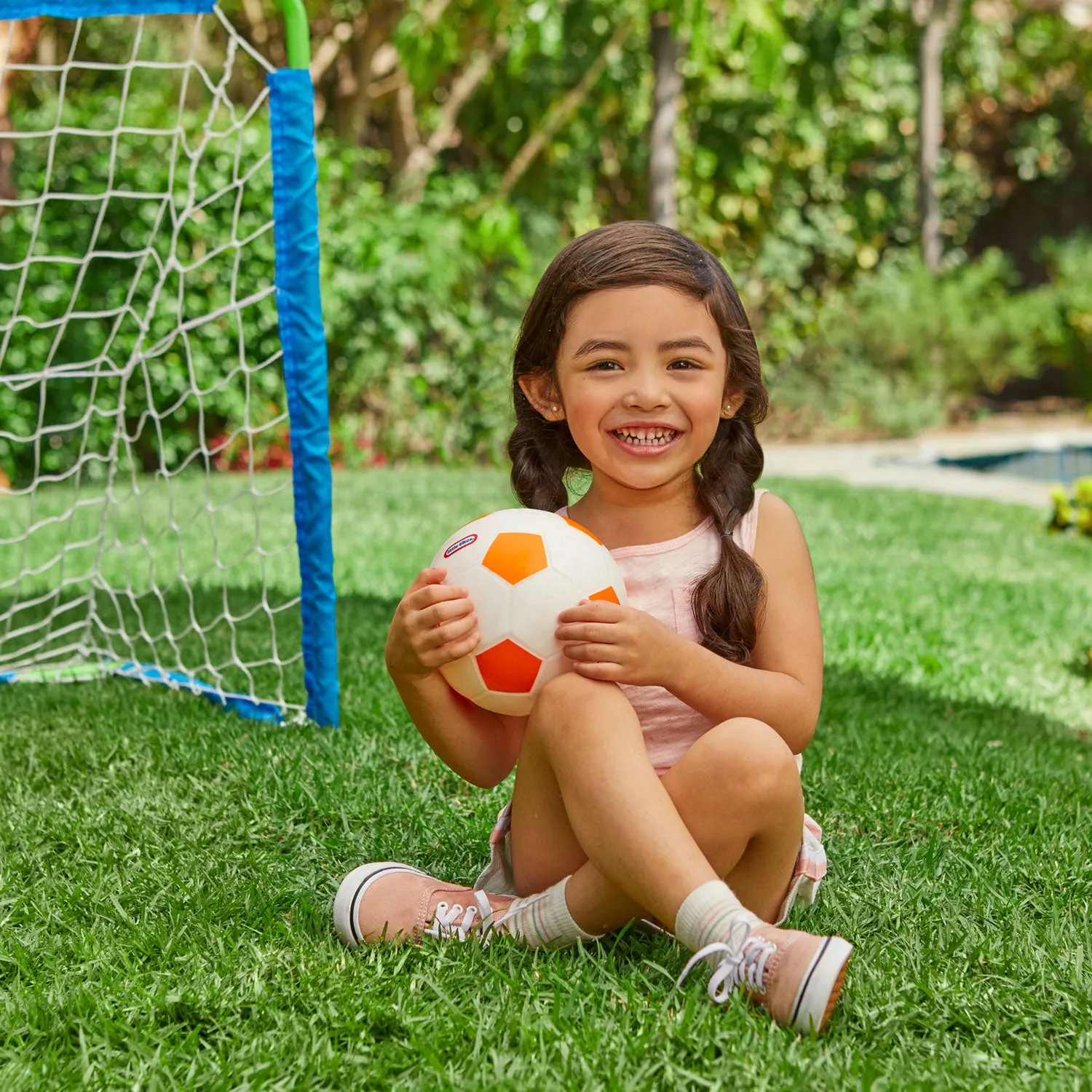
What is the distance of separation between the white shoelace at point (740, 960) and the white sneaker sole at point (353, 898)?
0.56m

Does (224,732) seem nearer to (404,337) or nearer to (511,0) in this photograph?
(404,337)

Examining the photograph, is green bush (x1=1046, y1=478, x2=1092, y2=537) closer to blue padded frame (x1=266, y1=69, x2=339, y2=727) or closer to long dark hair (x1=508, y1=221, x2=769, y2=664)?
blue padded frame (x1=266, y1=69, x2=339, y2=727)

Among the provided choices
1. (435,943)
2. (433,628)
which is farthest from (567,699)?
(435,943)

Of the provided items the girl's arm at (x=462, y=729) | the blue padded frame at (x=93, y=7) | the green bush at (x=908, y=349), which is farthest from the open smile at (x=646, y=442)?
the green bush at (x=908, y=349)

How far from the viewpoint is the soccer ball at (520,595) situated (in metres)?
1.90

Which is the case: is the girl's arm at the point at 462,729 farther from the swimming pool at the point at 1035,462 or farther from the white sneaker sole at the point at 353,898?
the swimming pool at the point at 1035,462

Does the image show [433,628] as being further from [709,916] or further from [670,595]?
[709,916]

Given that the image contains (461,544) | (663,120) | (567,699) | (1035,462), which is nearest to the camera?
(567,699)

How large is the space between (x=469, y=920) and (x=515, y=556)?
1.88ft

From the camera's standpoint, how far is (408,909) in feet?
6.60

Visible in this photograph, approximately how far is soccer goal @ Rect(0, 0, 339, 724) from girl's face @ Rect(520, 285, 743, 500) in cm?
118

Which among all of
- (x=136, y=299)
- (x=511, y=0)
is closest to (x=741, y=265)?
(x=511, y=0)

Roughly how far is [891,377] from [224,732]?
12798 mm

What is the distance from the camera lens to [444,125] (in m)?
12.0
